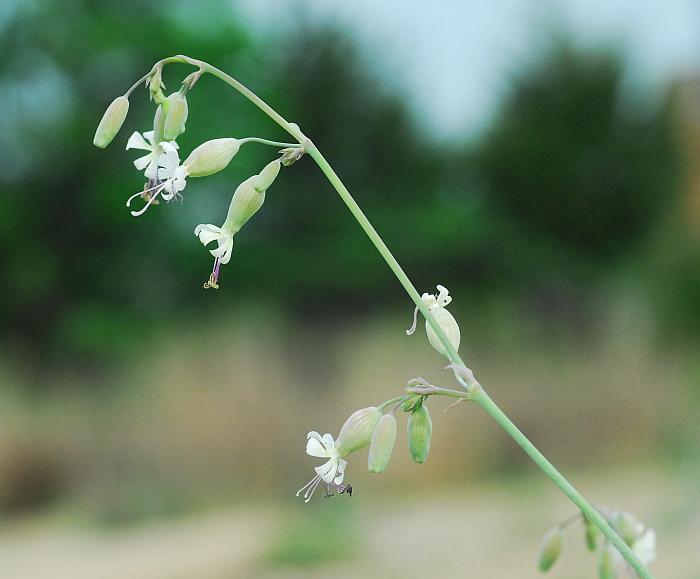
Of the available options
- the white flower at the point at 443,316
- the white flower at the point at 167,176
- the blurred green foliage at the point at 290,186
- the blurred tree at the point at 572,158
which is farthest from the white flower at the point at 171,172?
the blurred tree at the point at 572,158

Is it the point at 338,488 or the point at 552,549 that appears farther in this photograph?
the point at 552,549


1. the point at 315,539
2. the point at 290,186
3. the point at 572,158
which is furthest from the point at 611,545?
the point at 572,158

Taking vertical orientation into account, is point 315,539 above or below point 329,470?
above

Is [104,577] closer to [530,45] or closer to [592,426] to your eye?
[592,426]

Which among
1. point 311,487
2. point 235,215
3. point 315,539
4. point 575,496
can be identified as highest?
point 315,539

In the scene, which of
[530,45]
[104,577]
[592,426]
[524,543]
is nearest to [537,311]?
[592,426]

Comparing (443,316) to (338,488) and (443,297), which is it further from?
(338,488)

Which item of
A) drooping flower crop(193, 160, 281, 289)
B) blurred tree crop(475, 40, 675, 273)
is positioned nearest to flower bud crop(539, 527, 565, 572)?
drooping flower crop(193, 160, 281, 289)
